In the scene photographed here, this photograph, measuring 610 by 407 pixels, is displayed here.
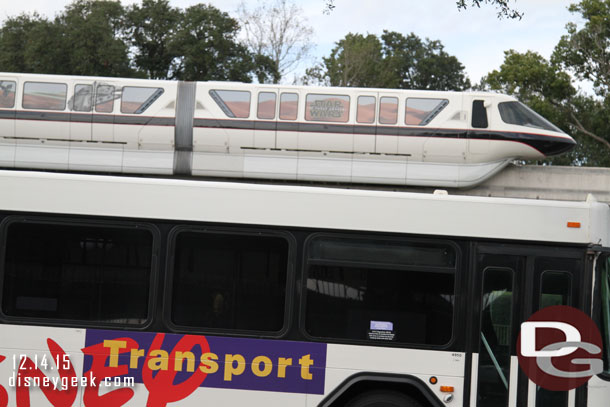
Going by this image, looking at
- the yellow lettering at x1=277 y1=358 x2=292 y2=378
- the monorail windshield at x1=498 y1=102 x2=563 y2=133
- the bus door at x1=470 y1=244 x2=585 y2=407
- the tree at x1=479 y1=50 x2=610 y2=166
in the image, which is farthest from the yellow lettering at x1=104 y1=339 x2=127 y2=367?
the tree at x1=479 y1=50 x2=610 y2=166

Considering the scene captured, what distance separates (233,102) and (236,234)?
48.1ft

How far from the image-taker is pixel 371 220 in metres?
7.65

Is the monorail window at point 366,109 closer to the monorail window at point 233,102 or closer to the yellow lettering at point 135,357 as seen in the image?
the monorail window at point 233,102

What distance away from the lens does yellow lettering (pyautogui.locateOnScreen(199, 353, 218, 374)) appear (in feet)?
24.7

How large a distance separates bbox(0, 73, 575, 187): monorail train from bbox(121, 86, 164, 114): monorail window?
3 cm

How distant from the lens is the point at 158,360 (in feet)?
24.9

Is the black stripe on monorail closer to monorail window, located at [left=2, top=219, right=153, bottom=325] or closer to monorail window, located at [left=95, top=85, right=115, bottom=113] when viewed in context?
monorail window, located at [left=95, top=85, right=115, bottom=113]

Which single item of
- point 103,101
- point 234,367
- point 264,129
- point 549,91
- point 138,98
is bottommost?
point 234,367

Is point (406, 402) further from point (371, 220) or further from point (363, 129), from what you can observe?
point (363, 129)

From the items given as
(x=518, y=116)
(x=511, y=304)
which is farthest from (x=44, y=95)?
(x=511, y=304)

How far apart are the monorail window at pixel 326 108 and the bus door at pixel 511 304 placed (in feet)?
49.4

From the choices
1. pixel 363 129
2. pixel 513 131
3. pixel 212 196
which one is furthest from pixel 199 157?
pixel 212 196

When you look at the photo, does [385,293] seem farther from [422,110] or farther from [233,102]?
[422,110]

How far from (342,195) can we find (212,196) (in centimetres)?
136
